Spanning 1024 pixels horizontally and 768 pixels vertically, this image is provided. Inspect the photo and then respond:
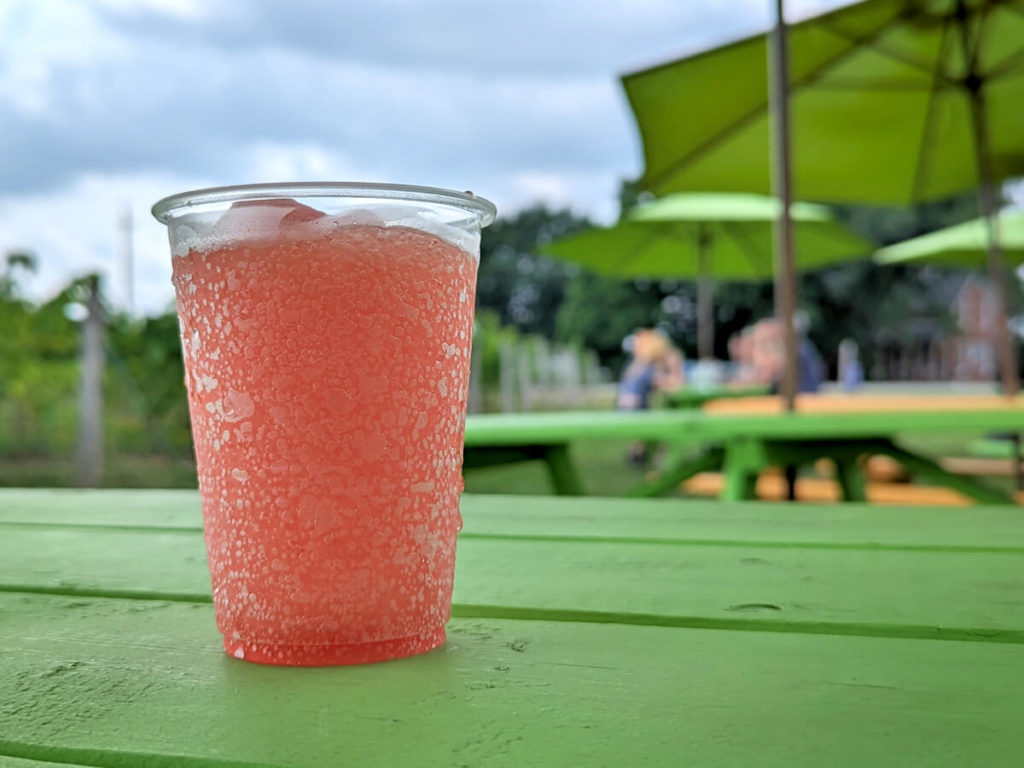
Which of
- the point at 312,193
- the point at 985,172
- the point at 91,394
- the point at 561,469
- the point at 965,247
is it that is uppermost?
the point at 965,247

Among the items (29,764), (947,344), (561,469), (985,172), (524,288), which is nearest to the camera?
(29,764)

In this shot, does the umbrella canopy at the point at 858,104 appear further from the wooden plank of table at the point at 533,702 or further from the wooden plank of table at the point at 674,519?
the wooden plank of table at the point at 533,702

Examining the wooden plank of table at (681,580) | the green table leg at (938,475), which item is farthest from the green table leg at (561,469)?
the wooden plank of table at (681,580)

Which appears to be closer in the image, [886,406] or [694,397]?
[886,406]

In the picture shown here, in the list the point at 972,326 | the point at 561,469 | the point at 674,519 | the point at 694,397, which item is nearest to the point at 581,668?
the point at 674,519

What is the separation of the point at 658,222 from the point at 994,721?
6.72 meters

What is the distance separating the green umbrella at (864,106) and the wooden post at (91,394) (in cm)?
292

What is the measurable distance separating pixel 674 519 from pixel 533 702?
0.59m

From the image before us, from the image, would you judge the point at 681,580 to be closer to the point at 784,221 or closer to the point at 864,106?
the point at 784,221

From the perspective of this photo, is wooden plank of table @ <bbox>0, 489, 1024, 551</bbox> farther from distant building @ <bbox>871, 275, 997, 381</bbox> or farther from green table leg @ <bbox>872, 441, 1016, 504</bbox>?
distant building @ <bbox>871, 275, 997, 381</bbox>

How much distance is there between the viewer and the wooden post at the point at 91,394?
5.05m

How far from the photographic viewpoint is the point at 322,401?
0.42 metres

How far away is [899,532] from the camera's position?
33.0 inches

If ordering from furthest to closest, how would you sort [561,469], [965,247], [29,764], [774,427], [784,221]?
[965,247], [561,469], [784,221], [774,427], [29,764]
